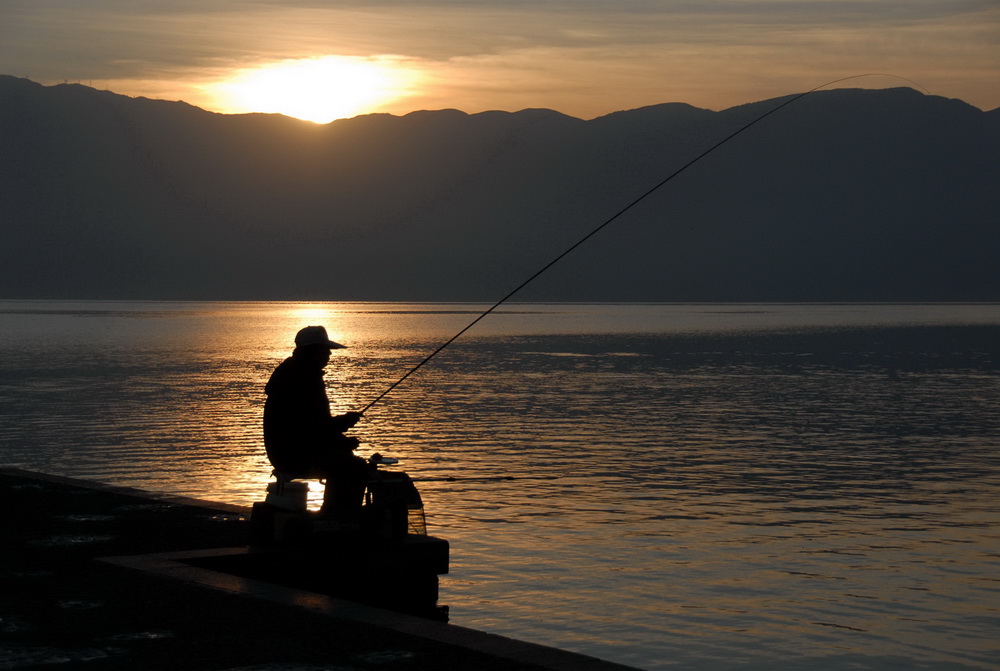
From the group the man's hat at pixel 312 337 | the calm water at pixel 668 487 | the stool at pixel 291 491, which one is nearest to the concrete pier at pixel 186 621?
the stool at pixel 291 491

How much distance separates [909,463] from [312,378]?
1312cm

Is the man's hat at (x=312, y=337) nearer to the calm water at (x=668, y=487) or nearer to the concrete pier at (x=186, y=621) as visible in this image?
the concrete pier at (x=186, y=621)

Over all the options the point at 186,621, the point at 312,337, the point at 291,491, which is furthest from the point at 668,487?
the point at 186,621

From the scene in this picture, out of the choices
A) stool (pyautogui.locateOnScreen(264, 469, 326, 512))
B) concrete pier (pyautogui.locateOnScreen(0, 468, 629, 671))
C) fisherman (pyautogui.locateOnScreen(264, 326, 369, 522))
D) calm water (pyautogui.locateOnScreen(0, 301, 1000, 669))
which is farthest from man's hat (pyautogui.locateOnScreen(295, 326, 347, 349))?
calm water (pyautogui.locateOnScreen(0, 301, 1000, 669))

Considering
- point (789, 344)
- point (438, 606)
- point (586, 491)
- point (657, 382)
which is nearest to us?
point (438, 606)

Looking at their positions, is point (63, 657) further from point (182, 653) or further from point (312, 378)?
point (312, 378)

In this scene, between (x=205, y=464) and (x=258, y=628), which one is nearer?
(x=258, y=628)

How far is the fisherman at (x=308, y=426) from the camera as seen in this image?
854 centimetres

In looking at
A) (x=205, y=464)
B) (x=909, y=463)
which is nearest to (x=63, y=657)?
(x=205, y=464)

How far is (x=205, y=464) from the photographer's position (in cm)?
1906

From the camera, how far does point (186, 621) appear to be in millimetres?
7113

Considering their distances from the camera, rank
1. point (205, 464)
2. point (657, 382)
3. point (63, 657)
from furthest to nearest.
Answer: point (657, 382) → point (205, 464) → point (63, 657)

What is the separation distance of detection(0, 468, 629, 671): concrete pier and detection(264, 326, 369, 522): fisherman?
0.75 metres

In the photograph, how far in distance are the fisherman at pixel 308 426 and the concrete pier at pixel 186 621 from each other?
0.75 m
